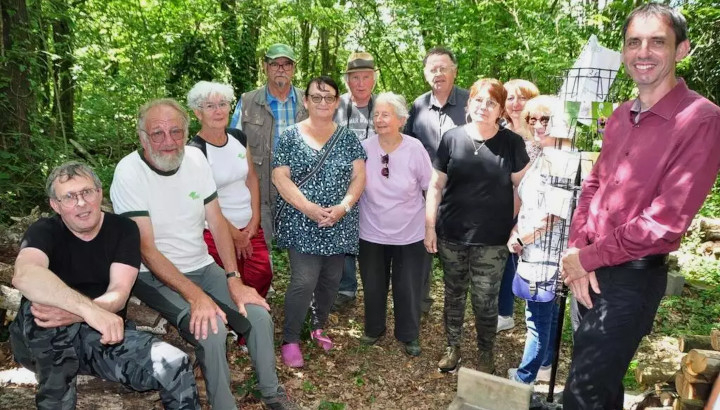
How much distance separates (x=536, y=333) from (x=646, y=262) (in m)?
1.37

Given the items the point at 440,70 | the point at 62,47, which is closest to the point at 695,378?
the point at 440,70

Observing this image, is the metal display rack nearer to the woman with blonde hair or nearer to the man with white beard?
the woman with blonde hair

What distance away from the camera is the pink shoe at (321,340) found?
14.8 feet

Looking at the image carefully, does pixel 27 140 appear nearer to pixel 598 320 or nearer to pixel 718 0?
pixel 598 320

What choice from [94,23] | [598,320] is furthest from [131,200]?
[94,23]

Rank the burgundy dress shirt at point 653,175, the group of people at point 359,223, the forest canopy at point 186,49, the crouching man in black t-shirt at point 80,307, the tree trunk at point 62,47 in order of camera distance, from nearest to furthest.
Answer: the burgundy dress shirt at point 653,175
the group of people at point 359,223
the crouching man in black t-shirt at point 80,307
the forest canopy at point 186,49
the tree trunk at point 62,47

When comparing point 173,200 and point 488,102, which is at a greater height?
point 488,102

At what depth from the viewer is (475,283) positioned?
396 cm

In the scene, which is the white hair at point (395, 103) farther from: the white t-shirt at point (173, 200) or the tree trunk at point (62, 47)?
the tree trunk at point (62, 47)

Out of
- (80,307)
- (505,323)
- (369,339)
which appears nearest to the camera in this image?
(80,307)

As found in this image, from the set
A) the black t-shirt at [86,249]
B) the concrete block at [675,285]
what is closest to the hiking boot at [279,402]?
the black t-shirt at [86,249]

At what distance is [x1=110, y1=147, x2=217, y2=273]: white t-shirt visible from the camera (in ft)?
11.0

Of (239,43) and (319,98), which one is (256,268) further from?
(239,43)

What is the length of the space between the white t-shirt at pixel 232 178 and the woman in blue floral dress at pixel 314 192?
12.2 inches
